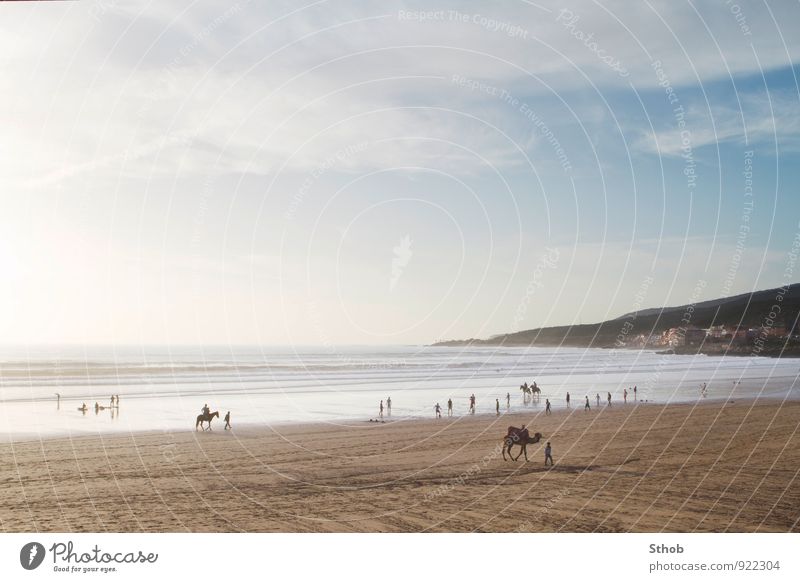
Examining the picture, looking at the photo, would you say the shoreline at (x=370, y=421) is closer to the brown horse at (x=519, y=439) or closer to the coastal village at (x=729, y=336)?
the brown horse at (x=519, y=439)

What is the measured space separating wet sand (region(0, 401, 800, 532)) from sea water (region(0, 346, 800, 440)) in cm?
411

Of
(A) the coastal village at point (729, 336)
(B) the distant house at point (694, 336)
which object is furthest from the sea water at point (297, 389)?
(B) the distant house at point (694, 336)

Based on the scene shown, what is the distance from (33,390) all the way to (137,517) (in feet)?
89.1

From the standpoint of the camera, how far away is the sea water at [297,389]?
24.0 metres

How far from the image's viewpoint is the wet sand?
10375 mm
